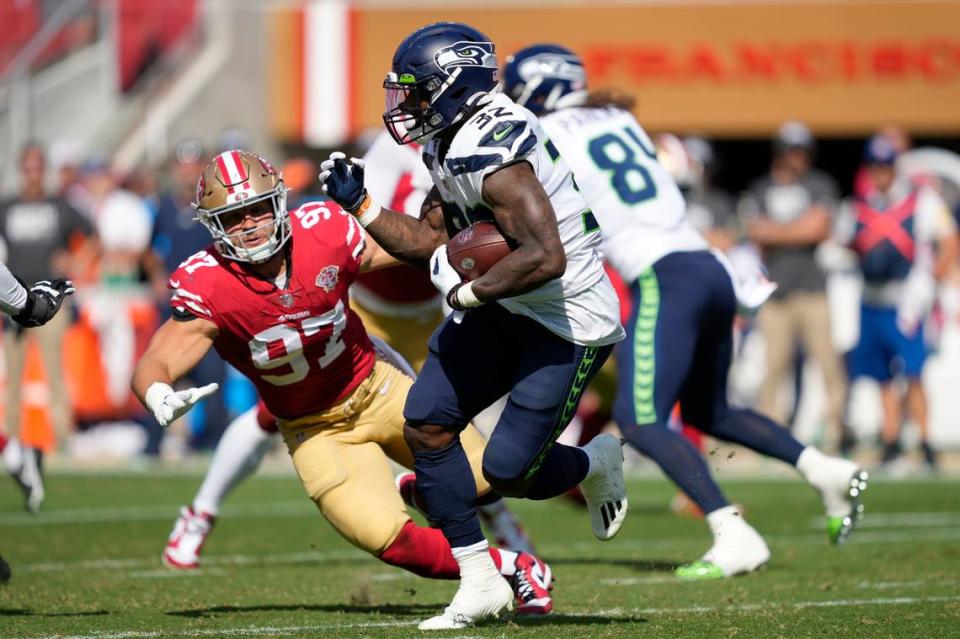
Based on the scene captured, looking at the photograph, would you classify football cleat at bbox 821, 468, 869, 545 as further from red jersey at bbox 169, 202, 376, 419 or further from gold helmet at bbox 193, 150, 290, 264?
gold helmet at bbox 193, 150, 290, 264

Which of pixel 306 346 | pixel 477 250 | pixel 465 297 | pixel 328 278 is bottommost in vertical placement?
pixel 306 346

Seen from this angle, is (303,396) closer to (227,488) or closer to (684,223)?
(227,488)

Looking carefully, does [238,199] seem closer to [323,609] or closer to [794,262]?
[323,609]

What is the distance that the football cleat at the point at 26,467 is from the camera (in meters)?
6.89

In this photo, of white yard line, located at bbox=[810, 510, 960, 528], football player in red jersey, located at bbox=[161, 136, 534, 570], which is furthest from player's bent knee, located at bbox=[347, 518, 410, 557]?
white yard line, located at bbox=[810, 510, 960, 528]

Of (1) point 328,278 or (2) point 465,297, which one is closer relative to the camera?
(2) point 465,297

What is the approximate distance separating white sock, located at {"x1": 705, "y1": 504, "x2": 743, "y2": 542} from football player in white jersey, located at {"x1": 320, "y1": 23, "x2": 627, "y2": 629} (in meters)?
1.15

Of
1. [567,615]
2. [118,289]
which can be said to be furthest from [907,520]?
[118,289]

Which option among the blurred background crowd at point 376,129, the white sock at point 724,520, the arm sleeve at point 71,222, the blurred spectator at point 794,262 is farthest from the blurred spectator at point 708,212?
the white sock at point 724,520

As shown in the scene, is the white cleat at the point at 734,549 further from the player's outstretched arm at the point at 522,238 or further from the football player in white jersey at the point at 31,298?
the football player in white jersey at the point at 31,298

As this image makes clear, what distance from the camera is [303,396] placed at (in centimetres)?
526

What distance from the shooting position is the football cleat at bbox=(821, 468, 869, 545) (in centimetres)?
598

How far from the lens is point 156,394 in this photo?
15.4 feet

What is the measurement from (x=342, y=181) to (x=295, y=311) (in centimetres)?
55
